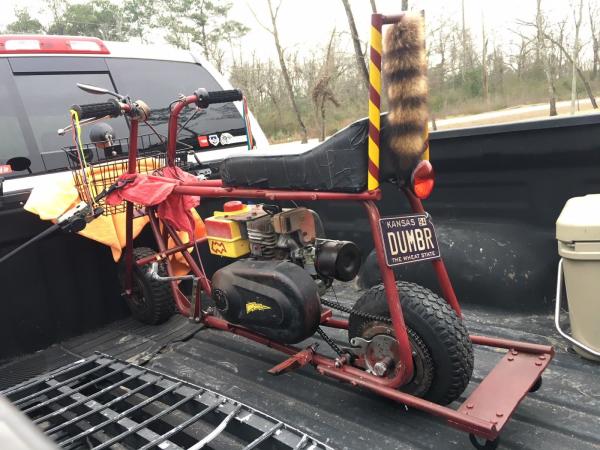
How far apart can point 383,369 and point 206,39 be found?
30.5 meters

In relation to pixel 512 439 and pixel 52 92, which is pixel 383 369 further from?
pixel 52 92

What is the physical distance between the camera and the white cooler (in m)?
2.18

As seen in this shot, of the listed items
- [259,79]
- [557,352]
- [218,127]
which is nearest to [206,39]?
[259,79]

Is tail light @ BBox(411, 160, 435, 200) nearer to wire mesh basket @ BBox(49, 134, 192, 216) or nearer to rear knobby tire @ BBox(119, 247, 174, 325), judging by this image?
wire mesh basket @ BBox(49, 134, 192, 216)

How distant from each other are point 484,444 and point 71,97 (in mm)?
3025

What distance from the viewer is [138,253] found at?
3127 mm

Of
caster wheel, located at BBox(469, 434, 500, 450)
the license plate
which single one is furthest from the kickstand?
caster wheel, located at BBox(469, 434, 500, 450)

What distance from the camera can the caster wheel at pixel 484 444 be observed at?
5.60 feet

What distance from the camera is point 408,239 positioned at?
6.35ft

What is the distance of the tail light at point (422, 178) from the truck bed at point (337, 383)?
908mm

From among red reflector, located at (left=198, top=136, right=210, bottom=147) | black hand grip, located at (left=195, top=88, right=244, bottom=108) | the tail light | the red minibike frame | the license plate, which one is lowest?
the red minibike frame

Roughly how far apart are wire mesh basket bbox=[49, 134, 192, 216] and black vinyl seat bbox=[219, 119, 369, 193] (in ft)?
2.91

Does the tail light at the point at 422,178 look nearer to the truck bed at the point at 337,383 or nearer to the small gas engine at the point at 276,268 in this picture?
the small gas engine at the point at 276,268

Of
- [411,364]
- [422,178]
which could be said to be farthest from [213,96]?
[411,364]
